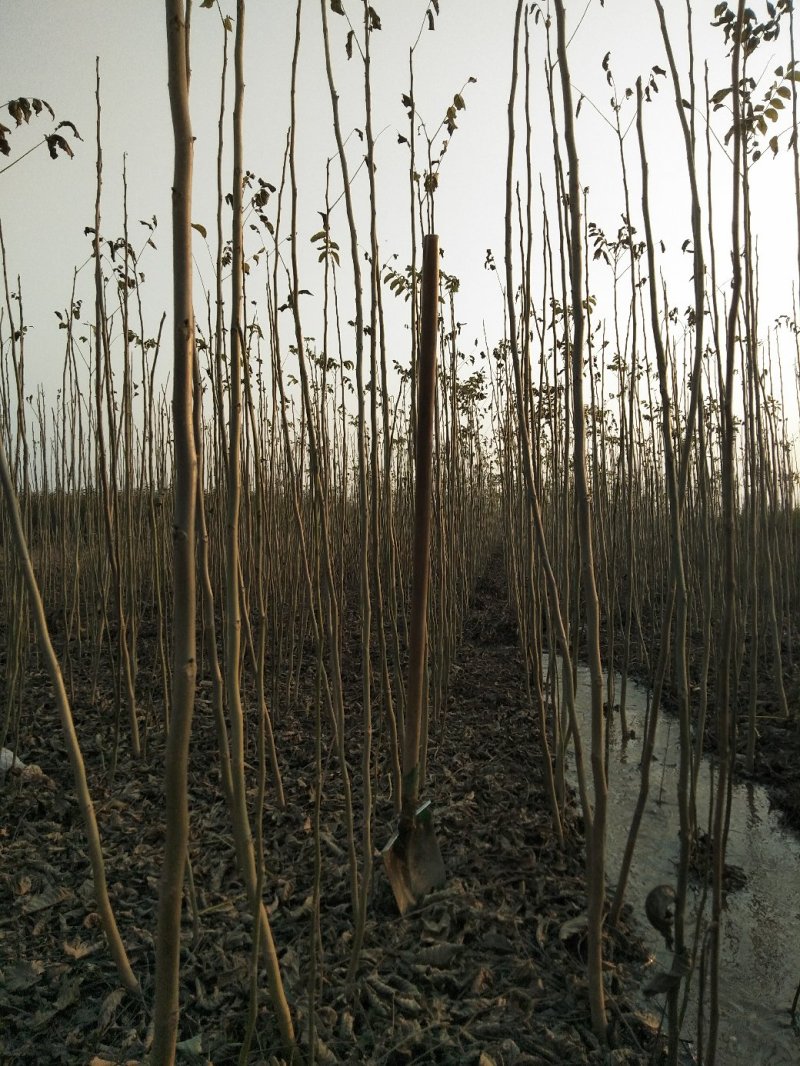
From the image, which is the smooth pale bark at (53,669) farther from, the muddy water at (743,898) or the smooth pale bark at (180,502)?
the muddy water at (743,898)

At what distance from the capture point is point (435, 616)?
234 cm

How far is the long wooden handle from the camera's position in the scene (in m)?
0.60

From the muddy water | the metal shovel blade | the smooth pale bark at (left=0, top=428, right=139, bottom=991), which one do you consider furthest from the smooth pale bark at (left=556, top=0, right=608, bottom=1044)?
the smooth pale bark at (left=0, top=428, right=139, bottom=991)

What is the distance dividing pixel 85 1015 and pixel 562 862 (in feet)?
3.71

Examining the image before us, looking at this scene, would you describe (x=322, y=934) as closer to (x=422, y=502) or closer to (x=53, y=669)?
(x=53, y=669)

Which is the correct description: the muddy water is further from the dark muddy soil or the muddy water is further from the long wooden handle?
the long wooden handle

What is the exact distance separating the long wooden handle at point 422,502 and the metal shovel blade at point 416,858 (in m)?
0.12

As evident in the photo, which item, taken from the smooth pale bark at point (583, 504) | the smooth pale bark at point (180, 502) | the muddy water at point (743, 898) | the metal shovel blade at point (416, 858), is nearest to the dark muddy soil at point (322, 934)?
the muddy water at point (743, 898)

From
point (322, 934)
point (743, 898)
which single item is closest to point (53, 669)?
point (322, 934)

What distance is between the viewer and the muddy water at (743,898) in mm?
1191

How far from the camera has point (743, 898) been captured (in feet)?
5.30

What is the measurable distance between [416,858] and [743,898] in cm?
135

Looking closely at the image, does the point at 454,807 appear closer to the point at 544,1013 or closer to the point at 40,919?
the point at 544,1013

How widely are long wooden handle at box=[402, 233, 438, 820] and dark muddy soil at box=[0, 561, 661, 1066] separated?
774mm
